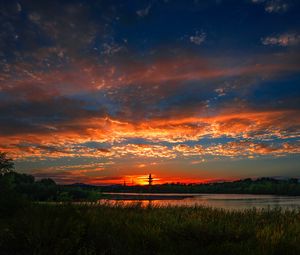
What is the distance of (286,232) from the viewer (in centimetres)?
1496

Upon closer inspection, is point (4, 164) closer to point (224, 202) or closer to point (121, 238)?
point (121, 238)

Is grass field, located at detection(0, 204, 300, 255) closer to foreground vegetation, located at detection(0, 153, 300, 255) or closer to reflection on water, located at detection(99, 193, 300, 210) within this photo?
foreground vegetation, located at detection(0, 153, 300, 255)

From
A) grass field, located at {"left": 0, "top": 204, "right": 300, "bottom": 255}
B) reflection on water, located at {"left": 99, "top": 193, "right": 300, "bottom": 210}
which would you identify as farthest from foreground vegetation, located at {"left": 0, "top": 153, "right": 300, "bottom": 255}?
reflection on water, located at {"left": 99, "top": 193, "right": 300, "bottom": 210}

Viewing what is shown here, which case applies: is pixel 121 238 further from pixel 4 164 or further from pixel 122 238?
pixel 4 164

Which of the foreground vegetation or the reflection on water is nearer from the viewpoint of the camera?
the foreground vegetation

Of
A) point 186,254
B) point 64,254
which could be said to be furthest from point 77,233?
point 186,254

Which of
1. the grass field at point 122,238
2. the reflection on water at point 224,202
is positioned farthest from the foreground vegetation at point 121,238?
the reflection on water at point 224,202

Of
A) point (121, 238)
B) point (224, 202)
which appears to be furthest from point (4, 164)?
point (224, 202)

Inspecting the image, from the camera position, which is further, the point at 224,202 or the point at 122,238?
the point at 224,202

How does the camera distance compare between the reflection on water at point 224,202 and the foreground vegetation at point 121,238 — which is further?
the reflection on water at point 224,202

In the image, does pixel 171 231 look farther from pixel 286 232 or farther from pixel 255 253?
pixel 286 232

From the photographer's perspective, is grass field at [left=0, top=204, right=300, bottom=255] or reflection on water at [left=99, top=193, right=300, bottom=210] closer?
grass field at [left=0, top=204, right=300, bottom=255]

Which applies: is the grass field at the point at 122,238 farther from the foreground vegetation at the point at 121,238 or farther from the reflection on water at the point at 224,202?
the reflection on water at the point at 224,202

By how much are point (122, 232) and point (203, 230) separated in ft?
8.92
